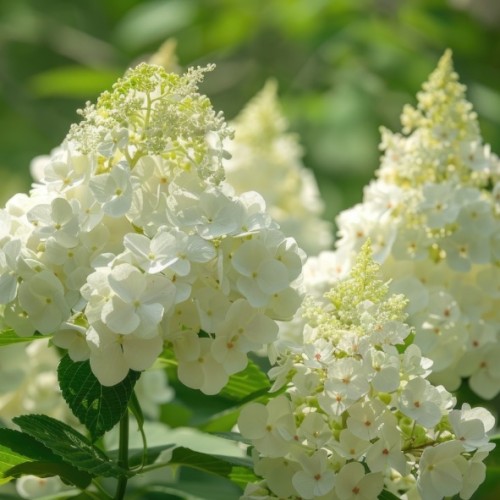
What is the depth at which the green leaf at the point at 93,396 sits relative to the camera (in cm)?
156

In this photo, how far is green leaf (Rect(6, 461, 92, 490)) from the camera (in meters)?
1.56

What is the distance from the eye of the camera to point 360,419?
151cm

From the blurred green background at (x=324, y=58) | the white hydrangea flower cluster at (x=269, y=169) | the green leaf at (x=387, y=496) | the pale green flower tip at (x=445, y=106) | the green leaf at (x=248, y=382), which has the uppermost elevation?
the blurred green background at (x=324, y=58)

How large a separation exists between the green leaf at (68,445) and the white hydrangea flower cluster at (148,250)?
11 cm

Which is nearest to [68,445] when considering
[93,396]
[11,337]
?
[93,396]

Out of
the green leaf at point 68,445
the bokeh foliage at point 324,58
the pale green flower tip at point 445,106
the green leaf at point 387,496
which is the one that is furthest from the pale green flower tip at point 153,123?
the bokeh foliage at point 324,58

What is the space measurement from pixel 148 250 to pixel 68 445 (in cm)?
29

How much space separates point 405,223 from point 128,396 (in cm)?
68

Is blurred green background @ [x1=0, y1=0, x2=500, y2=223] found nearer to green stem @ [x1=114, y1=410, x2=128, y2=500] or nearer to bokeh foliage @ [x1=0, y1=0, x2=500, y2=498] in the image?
bokeh foliage @ [x1=0, y1=0, x2=500, y2=498]

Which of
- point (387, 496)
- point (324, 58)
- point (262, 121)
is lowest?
point (387, 496)

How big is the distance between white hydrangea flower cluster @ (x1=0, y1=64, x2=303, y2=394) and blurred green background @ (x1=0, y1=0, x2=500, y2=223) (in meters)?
2.09

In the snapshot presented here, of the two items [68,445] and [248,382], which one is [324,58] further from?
[68,445]

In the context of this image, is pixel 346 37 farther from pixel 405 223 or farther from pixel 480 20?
pixel 405 223

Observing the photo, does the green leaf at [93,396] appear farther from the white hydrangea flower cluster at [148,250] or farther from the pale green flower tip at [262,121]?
the pale green flower tip at [262,121]
